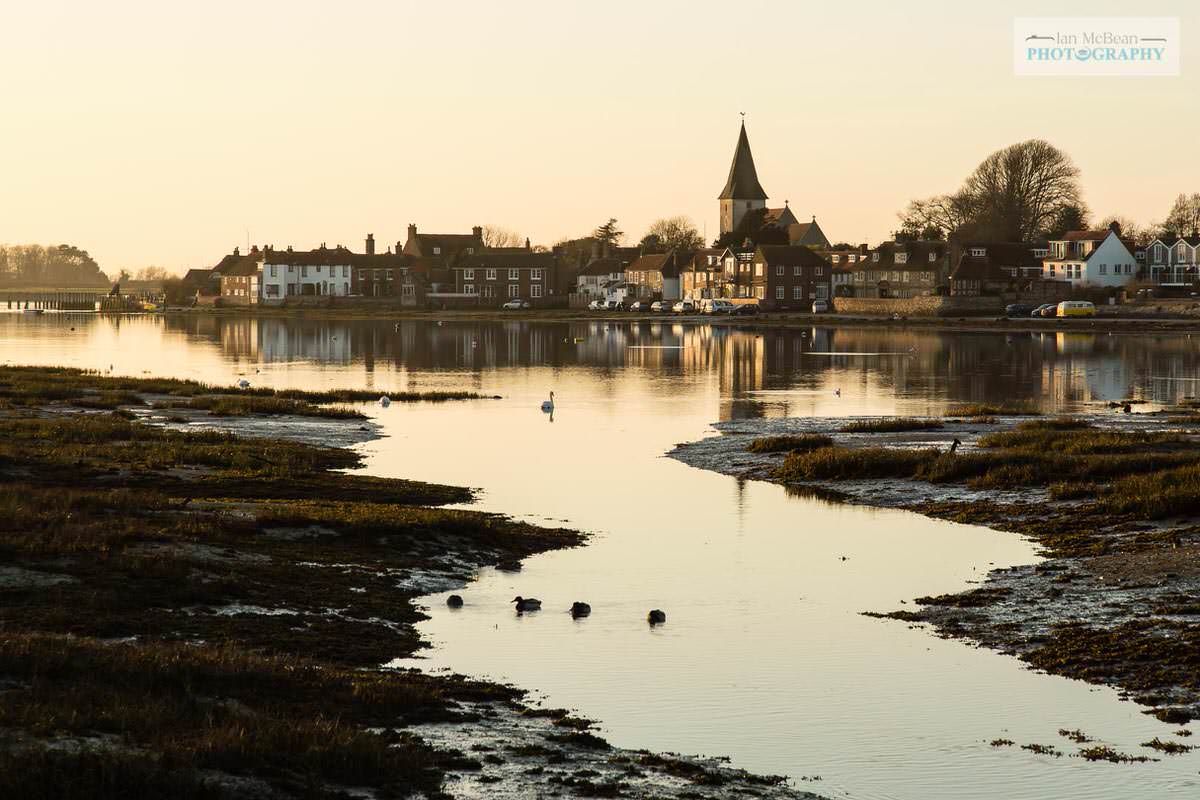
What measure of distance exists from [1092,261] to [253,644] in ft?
531

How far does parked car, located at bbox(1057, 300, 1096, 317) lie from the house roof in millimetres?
43201

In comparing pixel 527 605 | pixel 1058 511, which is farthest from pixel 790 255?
pixel 527 605

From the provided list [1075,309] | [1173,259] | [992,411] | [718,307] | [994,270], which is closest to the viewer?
[992,411]

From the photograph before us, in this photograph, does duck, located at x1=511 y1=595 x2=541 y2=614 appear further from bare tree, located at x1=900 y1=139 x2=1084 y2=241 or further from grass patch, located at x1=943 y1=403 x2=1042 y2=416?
bare tree, located at x1=900 y1=139 x2=1084 y2=241

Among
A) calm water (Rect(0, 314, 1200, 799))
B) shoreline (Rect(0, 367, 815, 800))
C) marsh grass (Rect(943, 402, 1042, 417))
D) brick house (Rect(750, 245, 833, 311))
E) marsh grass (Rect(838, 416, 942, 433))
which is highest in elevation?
brick house (Rect(750, 245, 833, 311))

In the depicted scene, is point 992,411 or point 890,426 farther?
point 992,411

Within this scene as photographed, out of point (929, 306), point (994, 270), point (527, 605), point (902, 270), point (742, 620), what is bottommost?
point (742, 620)

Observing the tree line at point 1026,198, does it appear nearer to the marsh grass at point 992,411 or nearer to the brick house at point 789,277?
the brick house at point 789,277

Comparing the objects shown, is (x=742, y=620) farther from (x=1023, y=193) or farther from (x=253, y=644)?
(x=1023, y=193)

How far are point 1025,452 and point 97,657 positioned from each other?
29686 millimetres

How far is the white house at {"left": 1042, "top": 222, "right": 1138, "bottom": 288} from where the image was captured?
554 ft

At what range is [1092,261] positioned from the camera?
553ft

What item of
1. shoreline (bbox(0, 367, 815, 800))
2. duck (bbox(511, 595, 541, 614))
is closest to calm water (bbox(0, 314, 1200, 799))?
duck (bbox(511, 595, 541, 614))

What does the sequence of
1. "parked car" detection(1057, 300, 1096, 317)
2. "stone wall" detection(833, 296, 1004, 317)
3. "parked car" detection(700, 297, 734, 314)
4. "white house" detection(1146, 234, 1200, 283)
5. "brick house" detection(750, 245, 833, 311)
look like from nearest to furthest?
"parked car" detection(1057, 300, 1096, 317) < "stone wall" detection(833, 296, 1004, 317) < "white house" detection(1146, 234, 1200, 283) < "parked car" detection(700, 297, 734, 314) < "brick house" detection(750, 245, 833, 311)
